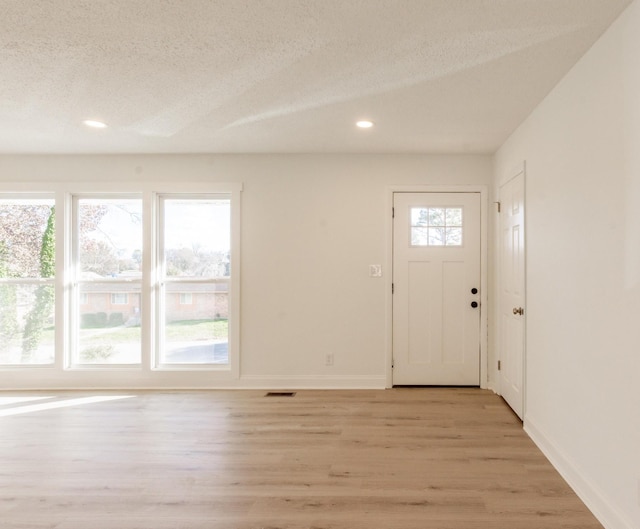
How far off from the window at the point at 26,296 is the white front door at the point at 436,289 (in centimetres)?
361

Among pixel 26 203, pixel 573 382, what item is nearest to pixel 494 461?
pixel 573 382

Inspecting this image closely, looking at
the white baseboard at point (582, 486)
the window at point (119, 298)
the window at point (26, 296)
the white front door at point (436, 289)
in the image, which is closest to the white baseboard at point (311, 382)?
the white front door at point (436, 289)

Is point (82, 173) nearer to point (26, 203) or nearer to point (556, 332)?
point (26, 203)

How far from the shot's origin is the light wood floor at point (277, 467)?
2000 mm

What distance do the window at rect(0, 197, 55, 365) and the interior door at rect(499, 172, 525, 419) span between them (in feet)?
14.7

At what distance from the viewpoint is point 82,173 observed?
4.13m

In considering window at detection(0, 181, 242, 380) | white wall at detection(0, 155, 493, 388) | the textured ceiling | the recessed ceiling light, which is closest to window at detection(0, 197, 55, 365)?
window at detection(0, 181, 242, 380)

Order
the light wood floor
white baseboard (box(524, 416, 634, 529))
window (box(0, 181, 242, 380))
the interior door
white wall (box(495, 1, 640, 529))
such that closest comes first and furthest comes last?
white wall (box(495, 1, 640, 529)) < white baseboard (box(524, 416, 634, 529)) < the light wood floor < the interior door < window (box(0, 181, 242, 380))

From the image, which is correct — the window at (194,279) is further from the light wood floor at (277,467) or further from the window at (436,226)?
the window at (436,226)

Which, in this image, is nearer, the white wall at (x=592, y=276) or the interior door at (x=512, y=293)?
the white wall at (x=592, y=276)

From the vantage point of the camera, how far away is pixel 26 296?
165 inches

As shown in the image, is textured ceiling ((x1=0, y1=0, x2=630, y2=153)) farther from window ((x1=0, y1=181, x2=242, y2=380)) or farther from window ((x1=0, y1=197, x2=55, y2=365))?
window ((x1=0, y1=197, x2=55, y2=365))

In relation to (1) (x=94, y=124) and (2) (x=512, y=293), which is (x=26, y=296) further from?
(2) (x=512, y=293)

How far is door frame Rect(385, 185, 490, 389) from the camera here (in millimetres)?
4016
